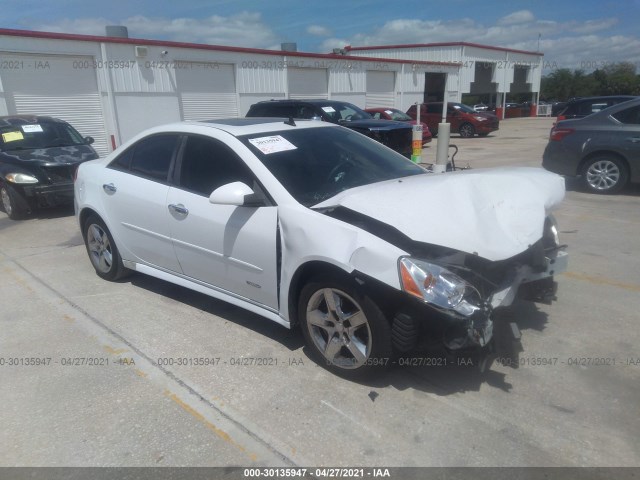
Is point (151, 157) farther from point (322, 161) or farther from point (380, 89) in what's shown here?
point (380, 89)

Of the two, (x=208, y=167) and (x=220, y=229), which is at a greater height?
(x=208, y=167)

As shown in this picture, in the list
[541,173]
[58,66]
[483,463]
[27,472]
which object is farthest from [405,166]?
[58,66]

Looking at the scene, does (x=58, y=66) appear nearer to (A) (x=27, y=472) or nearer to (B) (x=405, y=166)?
(B) (x=405, y=166)

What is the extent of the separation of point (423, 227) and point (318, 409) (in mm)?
1231

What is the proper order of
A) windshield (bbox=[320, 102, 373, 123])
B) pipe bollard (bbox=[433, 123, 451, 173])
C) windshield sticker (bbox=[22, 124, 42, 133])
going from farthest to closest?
windshield (bbox=[320, 102, 373, 123]) < pipe bollard (bbox=[433, 123, 451, 173]) < windshield sticker (bbox=[22, 124, 42, 133])

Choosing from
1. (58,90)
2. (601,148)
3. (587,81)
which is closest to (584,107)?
(601,148)

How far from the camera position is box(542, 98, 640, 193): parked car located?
→ 26.2 feet

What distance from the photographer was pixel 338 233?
297 centimetres

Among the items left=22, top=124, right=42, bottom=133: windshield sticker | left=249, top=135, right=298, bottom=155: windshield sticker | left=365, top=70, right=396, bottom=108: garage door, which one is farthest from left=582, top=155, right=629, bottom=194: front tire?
left=365, top=70, right=396, bottom=108: garage door

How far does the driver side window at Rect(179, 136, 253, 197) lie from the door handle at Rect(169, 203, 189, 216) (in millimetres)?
150

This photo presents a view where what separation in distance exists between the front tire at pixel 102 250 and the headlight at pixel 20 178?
3410mm

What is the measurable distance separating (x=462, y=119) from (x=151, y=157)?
2048 cm

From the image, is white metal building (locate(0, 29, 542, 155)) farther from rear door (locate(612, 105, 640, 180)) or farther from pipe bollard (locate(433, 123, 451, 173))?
rear door (locate(612, 105, 640, 180))

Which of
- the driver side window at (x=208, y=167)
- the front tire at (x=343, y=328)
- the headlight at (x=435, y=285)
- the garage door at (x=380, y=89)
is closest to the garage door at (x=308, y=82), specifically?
the garage door at (x=380, y=89)
